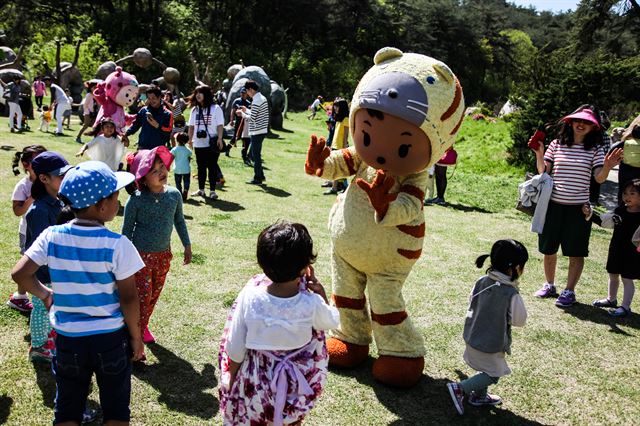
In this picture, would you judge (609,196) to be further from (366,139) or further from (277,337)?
(277,337)

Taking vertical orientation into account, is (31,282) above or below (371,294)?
above

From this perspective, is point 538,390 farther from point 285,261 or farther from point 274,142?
point 274,142

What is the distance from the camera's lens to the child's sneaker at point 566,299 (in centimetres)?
580

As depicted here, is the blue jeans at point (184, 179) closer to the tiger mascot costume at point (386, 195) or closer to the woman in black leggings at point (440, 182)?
the woman in black leggings at point (440, 182)

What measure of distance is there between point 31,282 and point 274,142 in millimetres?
15356

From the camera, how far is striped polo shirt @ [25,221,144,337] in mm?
2559

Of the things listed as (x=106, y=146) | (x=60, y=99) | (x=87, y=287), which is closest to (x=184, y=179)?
(x=106, y=146)

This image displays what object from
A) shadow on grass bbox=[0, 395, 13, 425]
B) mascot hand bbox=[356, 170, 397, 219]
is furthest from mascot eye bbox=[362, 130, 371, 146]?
shadow on grass bbox=[0, 395, 13, 425]

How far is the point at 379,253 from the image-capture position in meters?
3.87

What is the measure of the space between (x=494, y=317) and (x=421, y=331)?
1.35m

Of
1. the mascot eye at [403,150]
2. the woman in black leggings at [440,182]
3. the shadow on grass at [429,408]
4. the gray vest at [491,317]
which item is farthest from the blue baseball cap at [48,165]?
the woman in black leggings at [440,182]

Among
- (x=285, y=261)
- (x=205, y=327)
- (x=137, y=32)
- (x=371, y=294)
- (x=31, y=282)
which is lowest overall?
(x=205, y=327)

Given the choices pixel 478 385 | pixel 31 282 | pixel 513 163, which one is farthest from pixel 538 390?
pixel 513 163

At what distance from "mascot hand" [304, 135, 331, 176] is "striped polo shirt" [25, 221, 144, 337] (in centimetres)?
186
